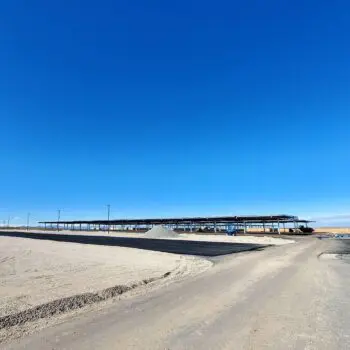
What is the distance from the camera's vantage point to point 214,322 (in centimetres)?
773

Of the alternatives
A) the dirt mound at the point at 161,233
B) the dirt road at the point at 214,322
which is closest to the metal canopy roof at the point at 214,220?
the dirt mound at the point at 161,233

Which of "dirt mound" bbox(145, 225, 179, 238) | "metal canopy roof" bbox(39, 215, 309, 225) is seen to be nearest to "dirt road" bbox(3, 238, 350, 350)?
"dirt mound" bbox(145, 225, 179, 238)

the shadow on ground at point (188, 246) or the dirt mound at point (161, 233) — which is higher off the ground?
the dirt mound at point (161, 233)

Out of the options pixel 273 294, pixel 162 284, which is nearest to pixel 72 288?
pixel 162 284

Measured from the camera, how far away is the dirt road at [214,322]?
632 cm

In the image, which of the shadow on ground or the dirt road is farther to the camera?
the shadow on ground

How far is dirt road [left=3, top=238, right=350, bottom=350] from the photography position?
20.7 feet

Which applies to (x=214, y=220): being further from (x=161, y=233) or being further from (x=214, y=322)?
(x=214, y=322)

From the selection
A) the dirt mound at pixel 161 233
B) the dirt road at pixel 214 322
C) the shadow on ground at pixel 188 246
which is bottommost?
the dirt road at pixel 214 322

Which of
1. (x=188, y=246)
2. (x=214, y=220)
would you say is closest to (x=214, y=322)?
(x=188, y=246)

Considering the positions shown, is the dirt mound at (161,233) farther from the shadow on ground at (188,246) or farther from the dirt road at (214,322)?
the dirt road at (214,322)

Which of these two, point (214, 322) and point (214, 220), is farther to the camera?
point (214, 220)

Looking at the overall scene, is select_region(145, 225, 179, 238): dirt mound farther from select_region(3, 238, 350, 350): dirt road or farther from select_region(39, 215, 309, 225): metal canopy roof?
select_region(3, 238, 350, 350): dirt road

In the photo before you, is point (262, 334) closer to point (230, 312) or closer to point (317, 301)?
point (230, 312)
